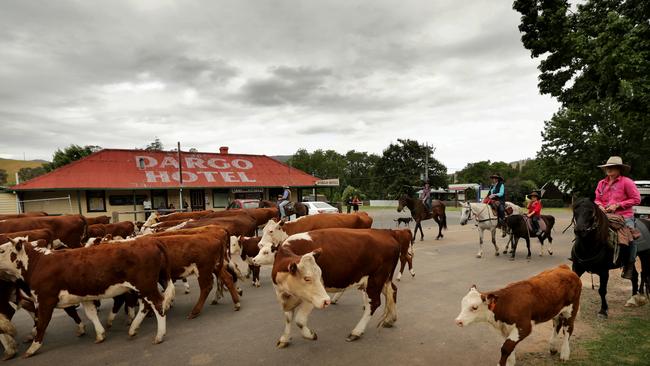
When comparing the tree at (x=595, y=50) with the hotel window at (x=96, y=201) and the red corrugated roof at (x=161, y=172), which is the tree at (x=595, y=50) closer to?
the red corrugated roof at (x=161, y=172)

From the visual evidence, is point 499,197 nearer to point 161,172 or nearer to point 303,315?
point 303,315

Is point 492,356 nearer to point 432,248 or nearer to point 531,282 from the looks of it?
point 531,282

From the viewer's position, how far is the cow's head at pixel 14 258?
16.0ft

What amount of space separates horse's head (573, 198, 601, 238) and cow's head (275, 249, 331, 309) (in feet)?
14.2

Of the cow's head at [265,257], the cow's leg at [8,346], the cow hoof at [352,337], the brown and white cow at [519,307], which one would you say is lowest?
the cow hoof at [352,337]

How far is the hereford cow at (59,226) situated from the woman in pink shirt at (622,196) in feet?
39.5

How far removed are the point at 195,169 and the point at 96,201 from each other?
7.09 metres

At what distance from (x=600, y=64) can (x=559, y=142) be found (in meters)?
28.8

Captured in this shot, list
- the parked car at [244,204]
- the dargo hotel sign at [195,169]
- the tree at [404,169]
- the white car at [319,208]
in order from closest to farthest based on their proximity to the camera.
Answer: the parked car at [244,204]
the white car at [319,208]
the dargo hotel sign at [195,169]
the tree at [404,169]

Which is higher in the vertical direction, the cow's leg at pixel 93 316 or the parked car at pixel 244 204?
the parked car at pixel 244 204

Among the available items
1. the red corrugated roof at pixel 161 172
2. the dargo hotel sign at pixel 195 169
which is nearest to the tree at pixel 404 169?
the red corrugated roof at pixel 161 172

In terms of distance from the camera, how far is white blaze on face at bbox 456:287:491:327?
376cm

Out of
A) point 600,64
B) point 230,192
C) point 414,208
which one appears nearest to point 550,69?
point 600,64

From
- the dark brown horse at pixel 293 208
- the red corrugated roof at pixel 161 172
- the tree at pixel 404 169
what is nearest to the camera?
the dark brown horse at pixel 293 208
